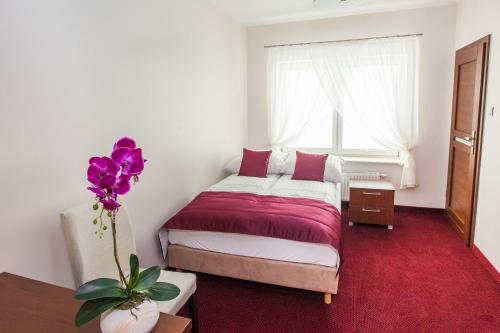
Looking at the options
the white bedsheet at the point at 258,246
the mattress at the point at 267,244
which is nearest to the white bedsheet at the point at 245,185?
the mattress at the point at 267,244

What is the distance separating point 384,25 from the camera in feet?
12.7

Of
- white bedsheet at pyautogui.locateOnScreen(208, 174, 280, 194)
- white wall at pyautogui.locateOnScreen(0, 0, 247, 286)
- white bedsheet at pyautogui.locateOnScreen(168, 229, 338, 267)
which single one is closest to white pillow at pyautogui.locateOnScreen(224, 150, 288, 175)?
white bedsheet at pyautogui.locateOnScreen(208, 174, 280, 194)

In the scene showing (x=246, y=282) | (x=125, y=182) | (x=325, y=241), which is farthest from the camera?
(x=246, y=282)

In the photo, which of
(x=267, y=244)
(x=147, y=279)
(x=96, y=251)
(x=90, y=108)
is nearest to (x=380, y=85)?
(x=267, y=244)

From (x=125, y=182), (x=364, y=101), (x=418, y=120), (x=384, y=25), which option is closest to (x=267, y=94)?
(x=364, y=101)

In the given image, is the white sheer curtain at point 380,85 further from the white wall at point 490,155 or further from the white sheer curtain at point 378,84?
the white wall at point 490,155

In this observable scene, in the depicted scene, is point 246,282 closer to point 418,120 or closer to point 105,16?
point 105,16

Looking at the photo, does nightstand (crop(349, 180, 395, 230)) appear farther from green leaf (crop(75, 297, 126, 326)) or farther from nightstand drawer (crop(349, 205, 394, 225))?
green leaf (crop(75, 297, 126, 326))

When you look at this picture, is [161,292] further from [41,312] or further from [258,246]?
[258,246]

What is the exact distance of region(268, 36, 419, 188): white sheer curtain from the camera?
3848 millimetres

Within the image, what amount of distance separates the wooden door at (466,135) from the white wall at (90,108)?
260 centimetres

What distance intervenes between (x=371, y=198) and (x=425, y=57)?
1.79m

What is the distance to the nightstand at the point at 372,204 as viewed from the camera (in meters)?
3.58

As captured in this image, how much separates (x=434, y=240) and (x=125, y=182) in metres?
3.37
